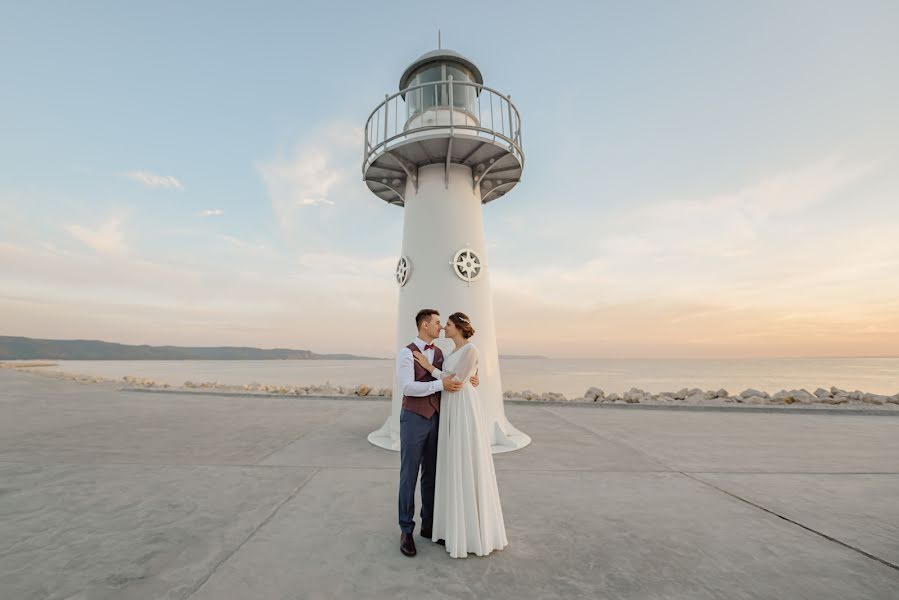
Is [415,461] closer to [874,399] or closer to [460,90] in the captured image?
[460,90]

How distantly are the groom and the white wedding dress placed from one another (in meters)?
0.14

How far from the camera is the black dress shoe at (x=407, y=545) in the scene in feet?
9.88

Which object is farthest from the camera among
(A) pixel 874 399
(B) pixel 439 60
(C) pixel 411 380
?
(A) pixel 874 399

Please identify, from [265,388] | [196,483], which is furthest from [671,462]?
[265,388]

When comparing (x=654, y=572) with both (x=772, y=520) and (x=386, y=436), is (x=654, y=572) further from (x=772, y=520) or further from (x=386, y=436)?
(x=386, y=436)

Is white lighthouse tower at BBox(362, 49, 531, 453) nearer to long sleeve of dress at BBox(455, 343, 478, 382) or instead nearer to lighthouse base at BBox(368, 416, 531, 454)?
lighthouse base at BBox(368, 416, 531, 454)

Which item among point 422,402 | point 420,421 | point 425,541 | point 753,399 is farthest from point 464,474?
point 753,399

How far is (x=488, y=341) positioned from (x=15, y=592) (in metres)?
5.73

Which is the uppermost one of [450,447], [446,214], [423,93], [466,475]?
[423,93]

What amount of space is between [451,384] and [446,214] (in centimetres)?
440

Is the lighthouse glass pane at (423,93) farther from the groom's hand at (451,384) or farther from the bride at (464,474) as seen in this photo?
the groom's hand at (451,384)

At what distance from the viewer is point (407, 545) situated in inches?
119

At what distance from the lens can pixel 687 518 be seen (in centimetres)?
374

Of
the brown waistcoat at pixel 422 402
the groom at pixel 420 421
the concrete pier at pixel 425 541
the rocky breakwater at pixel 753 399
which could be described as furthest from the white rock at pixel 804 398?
the brown waistcoat at pixel 422 402
